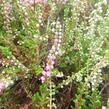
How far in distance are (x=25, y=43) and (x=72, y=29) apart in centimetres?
36

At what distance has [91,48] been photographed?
2.15 meters

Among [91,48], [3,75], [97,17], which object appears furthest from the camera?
[97,17]

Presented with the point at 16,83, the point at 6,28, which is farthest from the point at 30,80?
the point at 6,28

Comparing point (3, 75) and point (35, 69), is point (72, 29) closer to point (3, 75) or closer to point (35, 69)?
point (35, 69)

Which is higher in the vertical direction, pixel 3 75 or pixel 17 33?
pixel 17 33

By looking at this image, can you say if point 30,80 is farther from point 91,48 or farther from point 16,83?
point 91,48

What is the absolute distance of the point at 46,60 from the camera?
2150 millimetres

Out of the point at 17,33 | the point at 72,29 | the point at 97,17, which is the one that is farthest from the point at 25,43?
the point at 97,17

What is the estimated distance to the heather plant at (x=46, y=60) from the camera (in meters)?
1.92

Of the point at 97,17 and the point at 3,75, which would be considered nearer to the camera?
the point at 3,75

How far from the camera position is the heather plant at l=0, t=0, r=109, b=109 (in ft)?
6.30

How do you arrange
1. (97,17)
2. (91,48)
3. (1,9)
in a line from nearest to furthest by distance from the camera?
(91,48) < (97,17) < (1,9)

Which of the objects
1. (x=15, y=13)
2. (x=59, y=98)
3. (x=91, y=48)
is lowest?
(x=59, y=98)

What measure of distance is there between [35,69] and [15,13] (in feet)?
2.33
